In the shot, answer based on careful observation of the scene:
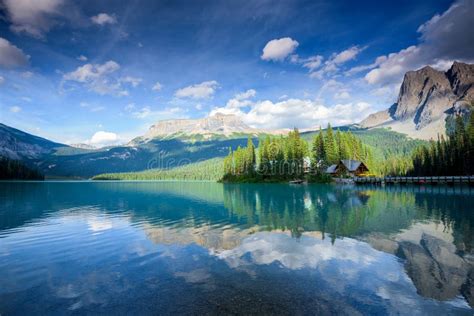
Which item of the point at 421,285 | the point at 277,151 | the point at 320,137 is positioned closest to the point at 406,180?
the point at 320,137

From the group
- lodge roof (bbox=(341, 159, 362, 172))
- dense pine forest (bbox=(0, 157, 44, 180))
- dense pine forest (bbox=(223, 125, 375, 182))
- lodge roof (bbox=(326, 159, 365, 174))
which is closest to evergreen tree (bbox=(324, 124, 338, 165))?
dense pine forest (bbox=(223, 125, 375, 182))

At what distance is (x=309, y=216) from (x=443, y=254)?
13.6 meters

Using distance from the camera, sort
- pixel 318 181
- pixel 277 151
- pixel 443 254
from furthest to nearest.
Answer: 1. pixel 277 151
2. pixel 318 181
3. pixel 443 254

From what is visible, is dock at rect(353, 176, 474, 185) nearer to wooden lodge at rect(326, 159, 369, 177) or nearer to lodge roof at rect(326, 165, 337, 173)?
wooden lodge at rect(326, 159, 369, 177)

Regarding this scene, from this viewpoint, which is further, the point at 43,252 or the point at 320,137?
the point at 320,137

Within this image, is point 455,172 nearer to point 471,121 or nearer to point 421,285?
point 471,121

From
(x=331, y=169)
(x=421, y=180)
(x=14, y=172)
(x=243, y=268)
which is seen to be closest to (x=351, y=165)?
(x=331, y=169)

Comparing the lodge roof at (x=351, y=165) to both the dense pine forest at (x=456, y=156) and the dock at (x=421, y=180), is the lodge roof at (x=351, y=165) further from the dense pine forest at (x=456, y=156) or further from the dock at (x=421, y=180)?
the dense pine forest at (x=456, y=156)

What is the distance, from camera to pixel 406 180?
73000 millimetres

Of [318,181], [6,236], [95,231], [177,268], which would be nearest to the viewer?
[177,268]

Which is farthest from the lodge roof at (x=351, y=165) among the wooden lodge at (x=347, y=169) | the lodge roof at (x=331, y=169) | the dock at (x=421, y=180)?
the dock at (x=421, y=180)

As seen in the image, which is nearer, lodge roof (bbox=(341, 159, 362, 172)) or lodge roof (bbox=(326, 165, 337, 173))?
lodge roof (bbox=(341, 159, 362, 172))

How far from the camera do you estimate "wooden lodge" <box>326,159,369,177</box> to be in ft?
320

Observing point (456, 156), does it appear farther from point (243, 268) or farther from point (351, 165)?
point (243, 268)
